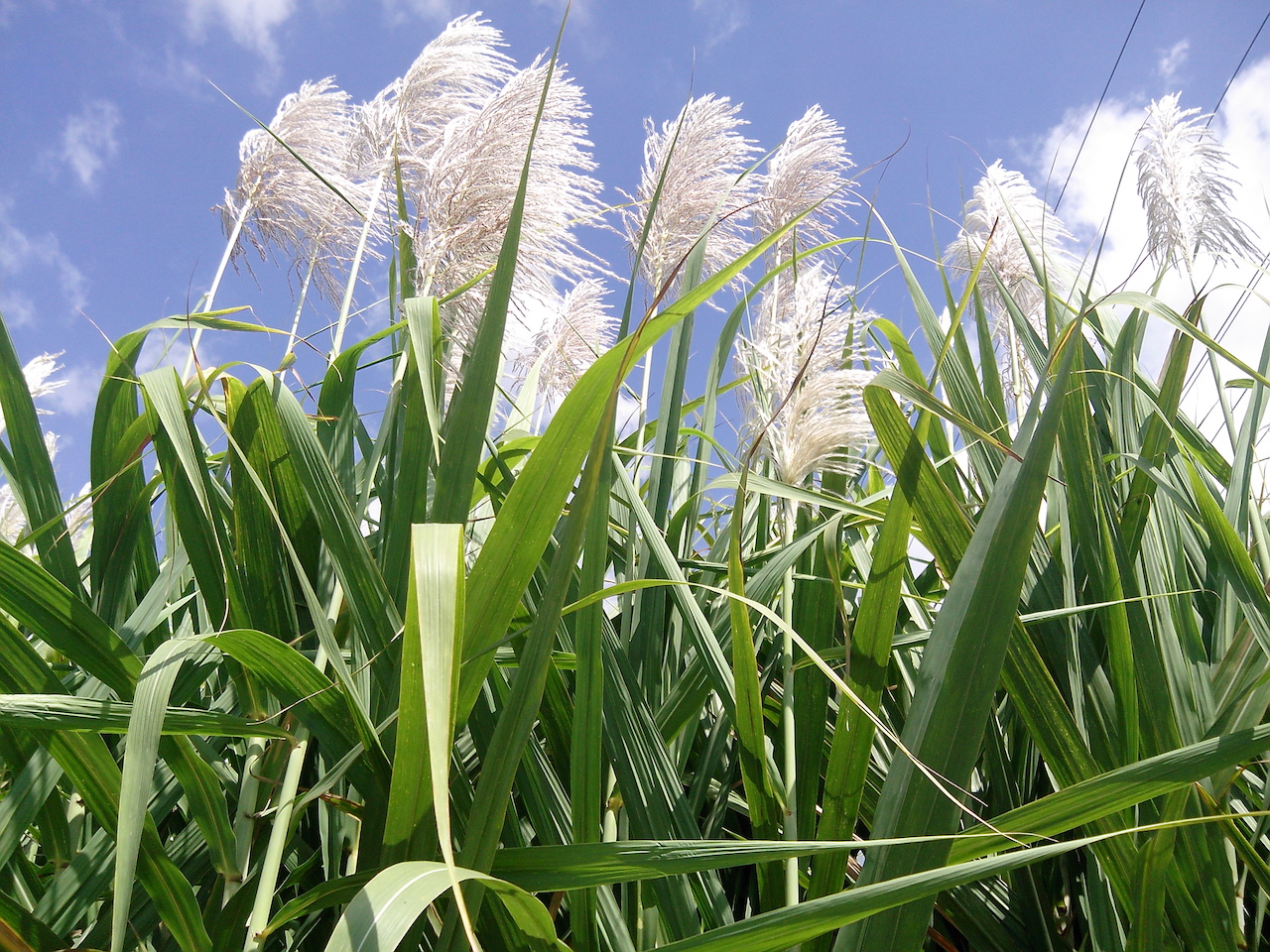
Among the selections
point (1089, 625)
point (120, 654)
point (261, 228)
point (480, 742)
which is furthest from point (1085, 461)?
point (261, 228)

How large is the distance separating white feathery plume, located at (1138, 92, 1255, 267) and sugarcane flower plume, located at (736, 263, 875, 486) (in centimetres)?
97

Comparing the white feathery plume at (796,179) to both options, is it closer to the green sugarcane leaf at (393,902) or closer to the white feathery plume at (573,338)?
the white feathery plume at (573,338)

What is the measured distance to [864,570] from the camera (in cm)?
111

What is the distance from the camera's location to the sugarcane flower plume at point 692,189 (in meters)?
1.50

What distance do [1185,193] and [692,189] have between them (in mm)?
1071

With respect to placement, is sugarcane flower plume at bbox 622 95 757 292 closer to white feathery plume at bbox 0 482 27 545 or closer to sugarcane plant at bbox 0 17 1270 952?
sugarcane plant at bbox 0 17 1270 952

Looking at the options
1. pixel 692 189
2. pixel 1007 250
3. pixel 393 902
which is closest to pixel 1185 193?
pixel 1007 250

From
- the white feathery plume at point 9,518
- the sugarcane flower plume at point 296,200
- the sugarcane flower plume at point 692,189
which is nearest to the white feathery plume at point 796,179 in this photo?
the sugarcane flower plume at point 692,189

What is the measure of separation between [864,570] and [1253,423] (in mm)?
516

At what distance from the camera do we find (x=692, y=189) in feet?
5.04

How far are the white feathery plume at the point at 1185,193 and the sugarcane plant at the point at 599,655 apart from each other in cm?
54

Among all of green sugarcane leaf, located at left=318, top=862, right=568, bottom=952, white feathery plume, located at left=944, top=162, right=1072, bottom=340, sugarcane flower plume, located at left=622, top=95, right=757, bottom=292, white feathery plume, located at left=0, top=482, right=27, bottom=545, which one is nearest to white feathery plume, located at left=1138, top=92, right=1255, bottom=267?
white feathery plume, located at left=944, top=162, right=1072, bottom=340

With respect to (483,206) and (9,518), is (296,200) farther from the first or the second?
(9,518)

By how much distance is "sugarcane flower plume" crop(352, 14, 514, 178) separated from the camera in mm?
1314
